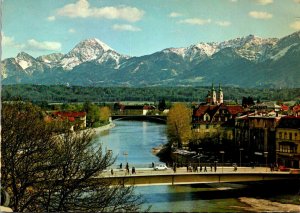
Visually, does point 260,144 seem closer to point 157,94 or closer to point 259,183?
point 259,183

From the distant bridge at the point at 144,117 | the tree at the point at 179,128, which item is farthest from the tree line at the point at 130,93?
the tree at the point at 179,128

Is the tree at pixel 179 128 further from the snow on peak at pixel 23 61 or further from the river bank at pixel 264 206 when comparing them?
the river bank at pixel 264 206

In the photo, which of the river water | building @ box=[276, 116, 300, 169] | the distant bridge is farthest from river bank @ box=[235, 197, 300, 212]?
the distant bridge

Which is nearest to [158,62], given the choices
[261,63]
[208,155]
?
[261,63]

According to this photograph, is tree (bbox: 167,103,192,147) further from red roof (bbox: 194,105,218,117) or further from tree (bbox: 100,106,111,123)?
tree (bbox: 100,106,111,123)

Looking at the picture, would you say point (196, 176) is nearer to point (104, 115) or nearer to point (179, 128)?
point (179, 128)

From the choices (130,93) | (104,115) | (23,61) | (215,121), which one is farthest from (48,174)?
(130,93)
